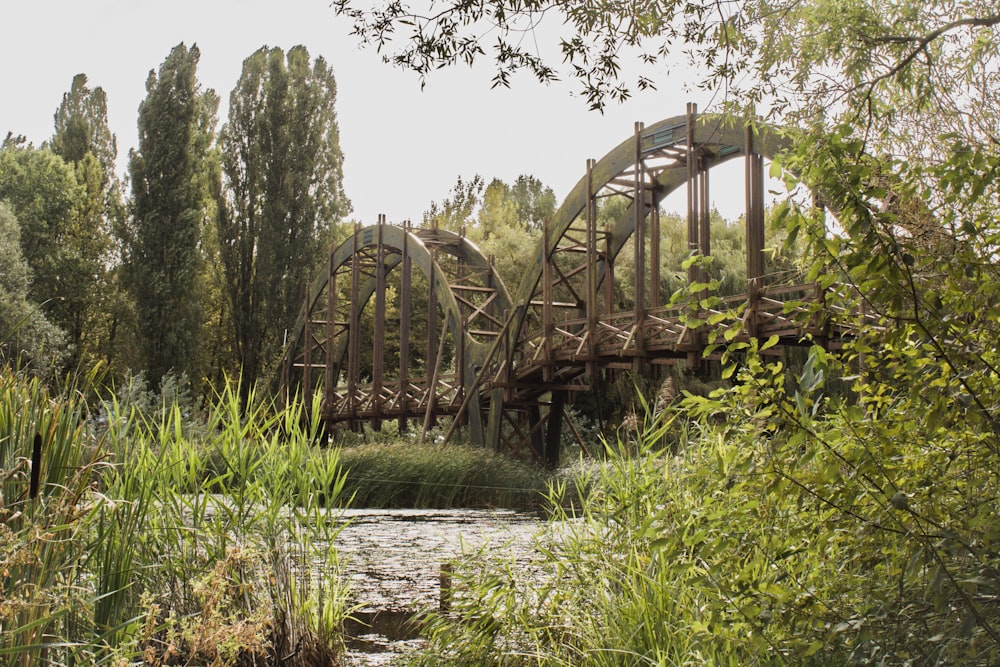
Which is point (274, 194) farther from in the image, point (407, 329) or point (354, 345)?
point (407, 329)

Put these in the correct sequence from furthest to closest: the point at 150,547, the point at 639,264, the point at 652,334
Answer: the point at 639,264, the point at 652,334, the point at 150,547

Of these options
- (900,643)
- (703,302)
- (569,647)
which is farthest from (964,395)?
(569,647)

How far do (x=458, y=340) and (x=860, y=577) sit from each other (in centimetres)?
1651

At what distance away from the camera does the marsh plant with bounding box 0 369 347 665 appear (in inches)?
114

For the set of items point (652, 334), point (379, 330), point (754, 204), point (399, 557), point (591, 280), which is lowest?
point (399, 557)

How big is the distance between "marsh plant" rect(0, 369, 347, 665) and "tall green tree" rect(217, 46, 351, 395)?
1068 inches

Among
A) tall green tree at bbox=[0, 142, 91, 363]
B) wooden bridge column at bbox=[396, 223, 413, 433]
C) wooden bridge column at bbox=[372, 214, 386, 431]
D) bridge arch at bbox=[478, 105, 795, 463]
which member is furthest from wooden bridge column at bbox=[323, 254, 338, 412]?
tall green tree at bbox=[0, 142, 91, 363]

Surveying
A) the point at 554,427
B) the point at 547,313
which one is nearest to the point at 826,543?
the point at 547,313

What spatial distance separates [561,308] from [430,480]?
6.74 m

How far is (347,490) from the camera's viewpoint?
43.0 feet

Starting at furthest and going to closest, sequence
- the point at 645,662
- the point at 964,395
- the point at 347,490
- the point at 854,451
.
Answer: the point at 347,490 < the point at 645,662 < the point at 854,451 < the point at 964,395

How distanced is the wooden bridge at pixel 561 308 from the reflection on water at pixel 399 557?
156cm

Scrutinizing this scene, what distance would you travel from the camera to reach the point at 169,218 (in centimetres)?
3000

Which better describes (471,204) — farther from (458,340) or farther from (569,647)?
(569,647)
